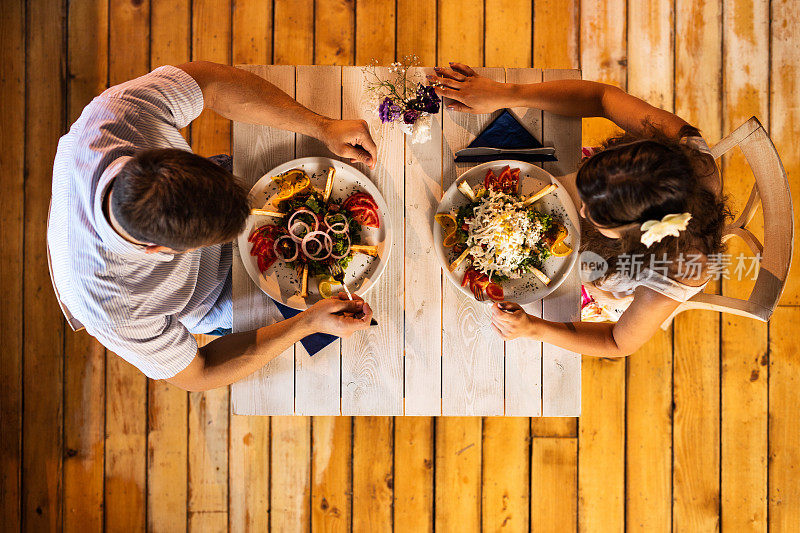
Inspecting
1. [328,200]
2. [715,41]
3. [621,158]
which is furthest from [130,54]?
[715,41]

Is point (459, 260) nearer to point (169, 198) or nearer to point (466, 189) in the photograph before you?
point (466, 189)

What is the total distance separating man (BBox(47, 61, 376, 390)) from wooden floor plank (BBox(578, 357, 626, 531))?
1.48m

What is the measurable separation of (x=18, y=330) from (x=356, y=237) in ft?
6.44

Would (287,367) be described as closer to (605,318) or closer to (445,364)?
(445,364)

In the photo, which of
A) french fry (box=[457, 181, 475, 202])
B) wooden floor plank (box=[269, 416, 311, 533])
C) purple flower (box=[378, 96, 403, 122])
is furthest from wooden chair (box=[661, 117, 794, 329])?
wooden floor plank (box=[269, 416, 311, 533])

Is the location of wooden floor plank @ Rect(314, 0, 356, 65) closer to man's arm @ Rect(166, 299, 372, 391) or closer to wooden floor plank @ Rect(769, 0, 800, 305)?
man's arm @ Rect(166, 299, 372, 391)

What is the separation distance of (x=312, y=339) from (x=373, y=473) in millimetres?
1131

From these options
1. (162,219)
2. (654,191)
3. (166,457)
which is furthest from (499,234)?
(166,457)

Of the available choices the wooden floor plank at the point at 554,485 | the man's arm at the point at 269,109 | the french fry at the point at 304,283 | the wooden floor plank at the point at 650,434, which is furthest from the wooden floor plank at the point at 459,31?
the wooden floor plank at the point at 554,485

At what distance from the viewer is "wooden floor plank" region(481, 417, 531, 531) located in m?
2.42

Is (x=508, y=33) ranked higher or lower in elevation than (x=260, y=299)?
higher

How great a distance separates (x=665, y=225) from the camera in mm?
1207

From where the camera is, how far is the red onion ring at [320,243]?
1502mm

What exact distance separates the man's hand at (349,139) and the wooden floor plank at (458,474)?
1.42m
